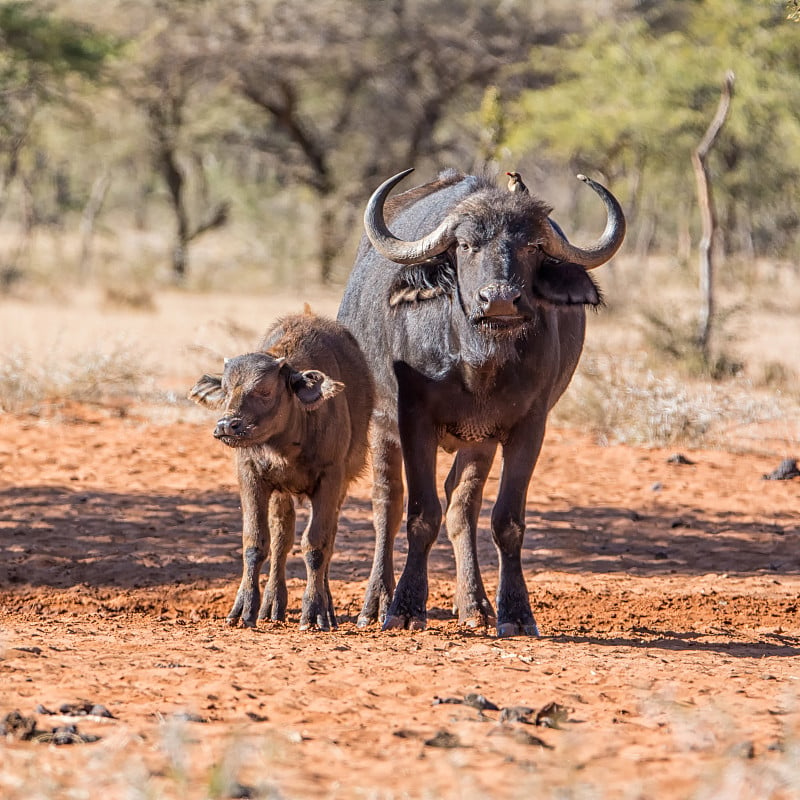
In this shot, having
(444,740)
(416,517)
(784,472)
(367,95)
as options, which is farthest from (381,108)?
(444,740)

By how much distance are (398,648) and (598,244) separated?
2.47 m

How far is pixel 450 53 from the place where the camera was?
106ft

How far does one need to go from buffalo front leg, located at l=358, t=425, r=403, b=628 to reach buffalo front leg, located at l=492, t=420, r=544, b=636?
1.03 metres

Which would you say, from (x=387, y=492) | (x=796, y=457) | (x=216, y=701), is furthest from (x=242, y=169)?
(x=216, y=701)

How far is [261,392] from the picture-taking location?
6816 mm

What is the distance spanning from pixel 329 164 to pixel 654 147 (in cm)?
843

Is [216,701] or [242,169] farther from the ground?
[242,169]

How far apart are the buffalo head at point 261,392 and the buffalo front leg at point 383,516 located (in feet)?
4.66

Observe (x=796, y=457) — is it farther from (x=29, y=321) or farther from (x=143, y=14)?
(x=143, y=14)

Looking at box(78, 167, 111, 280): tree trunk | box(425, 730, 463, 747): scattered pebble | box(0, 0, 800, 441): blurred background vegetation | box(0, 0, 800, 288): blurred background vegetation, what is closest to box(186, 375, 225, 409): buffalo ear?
box(425, 730, 463, 747): scattered pebble

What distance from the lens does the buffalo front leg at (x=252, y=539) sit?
7172 mm

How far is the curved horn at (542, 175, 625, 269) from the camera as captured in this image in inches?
273

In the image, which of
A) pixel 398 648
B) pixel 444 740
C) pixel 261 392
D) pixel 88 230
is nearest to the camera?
pixel 444 740

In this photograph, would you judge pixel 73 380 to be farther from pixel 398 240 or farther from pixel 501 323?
pixel 501 323
